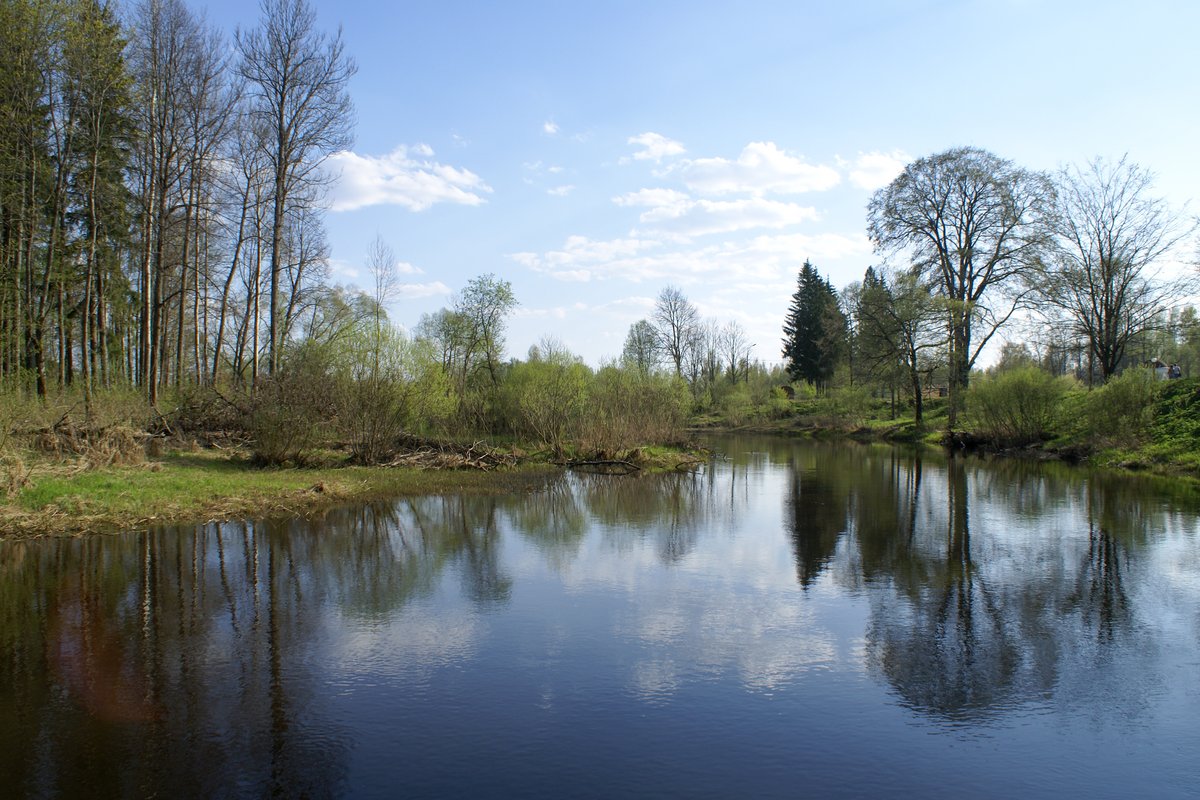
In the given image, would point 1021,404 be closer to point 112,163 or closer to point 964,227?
point 964,227

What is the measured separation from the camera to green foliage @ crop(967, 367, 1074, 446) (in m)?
30.9

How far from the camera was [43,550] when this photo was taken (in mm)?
11000

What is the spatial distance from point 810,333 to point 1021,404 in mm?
32422

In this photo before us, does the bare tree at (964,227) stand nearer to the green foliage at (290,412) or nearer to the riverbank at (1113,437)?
the riverbank at (1113,437)

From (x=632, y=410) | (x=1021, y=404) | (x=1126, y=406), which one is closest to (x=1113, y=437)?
(x=1126, y=406)

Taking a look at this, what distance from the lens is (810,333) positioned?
63.1 meters

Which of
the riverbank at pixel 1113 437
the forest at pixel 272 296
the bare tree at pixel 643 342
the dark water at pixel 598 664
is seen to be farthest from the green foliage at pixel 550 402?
the bare tree at pixel 643 342

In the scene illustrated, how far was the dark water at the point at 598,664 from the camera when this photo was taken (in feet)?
17.1

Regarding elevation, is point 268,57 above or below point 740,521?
above

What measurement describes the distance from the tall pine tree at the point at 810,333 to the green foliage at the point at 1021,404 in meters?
28.6

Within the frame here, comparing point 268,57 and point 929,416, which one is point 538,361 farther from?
point 929,416

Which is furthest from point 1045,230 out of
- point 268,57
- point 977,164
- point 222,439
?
point 222,439

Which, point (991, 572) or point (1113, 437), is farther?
point (1113, 437)

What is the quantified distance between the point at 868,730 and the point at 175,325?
108 ft
